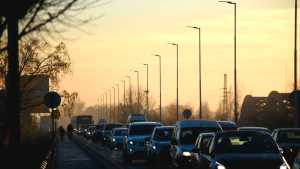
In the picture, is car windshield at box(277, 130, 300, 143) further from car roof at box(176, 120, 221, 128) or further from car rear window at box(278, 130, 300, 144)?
car roof at box(176, 120, 221, 128)

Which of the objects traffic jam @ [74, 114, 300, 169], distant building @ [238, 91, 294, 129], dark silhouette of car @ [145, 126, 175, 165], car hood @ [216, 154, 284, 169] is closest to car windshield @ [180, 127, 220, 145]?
traffic jam @ [74, 114, 300, 169]

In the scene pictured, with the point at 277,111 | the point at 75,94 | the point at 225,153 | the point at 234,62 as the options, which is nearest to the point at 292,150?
the point at 225,153

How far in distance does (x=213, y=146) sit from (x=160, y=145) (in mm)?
14920

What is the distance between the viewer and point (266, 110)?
380ft

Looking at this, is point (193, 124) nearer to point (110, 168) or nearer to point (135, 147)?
point (110, 168)

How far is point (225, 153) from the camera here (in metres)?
21.7

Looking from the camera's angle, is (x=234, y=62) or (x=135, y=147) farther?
(x=234, y=62)

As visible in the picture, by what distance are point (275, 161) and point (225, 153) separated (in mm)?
1124

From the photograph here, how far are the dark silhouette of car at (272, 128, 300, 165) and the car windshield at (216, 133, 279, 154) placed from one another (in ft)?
30.9

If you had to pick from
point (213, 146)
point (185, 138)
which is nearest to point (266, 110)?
point (185, 138)

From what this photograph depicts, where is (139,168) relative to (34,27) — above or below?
below

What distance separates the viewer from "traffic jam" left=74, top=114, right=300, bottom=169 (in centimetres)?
2133

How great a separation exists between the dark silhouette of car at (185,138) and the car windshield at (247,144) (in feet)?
20.5

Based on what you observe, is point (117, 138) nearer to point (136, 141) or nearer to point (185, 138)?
point (136, 141)
